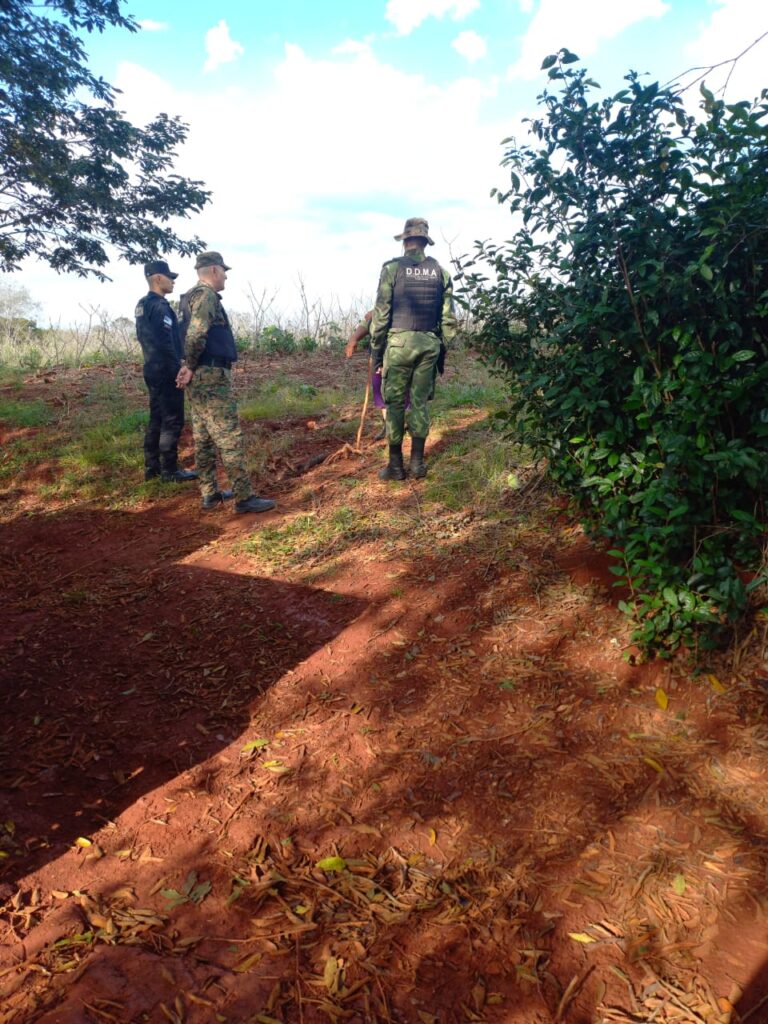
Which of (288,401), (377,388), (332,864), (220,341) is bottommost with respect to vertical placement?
(332,864)

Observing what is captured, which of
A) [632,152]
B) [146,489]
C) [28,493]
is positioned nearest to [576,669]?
[632,152]

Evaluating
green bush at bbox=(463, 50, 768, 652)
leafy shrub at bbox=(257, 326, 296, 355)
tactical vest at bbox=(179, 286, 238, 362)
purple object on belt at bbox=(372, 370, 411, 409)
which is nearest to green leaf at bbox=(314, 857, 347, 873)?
green bush at bbox=(463, 50, 768, 652)

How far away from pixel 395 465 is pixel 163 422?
2.76m

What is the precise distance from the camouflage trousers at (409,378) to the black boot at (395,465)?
75mm

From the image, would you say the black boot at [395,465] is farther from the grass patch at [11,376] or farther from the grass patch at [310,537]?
the grass patch at [11,376]

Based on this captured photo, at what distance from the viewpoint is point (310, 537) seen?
5.38 meters

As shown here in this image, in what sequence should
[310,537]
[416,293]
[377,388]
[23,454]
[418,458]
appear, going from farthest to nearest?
1. [23,454]
2. [377,388]
3. [418,458]
4. [416,293]
5. [310,537]

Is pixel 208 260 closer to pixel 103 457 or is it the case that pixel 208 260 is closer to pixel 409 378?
pixel 409 378

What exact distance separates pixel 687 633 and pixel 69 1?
9.72m

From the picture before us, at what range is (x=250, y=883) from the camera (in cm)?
236

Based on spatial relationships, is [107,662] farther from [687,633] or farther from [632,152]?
[632,152]

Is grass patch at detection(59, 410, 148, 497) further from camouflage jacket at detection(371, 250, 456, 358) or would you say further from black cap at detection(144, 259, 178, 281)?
camouflage jacket at detection(371, 250, 456, 358)

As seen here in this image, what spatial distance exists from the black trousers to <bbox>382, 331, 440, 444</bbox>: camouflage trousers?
2.39 meters

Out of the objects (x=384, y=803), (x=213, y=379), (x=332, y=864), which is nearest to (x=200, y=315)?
(x=213, y=379)
